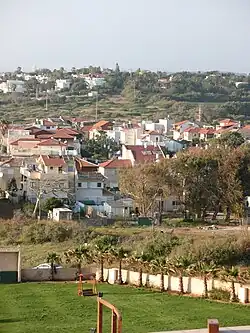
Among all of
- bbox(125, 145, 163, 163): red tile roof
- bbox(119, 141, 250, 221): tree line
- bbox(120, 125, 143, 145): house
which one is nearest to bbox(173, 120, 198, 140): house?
bbox(120, 125, 143, 145): house

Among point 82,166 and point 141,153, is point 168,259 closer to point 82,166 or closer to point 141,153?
point 82,166

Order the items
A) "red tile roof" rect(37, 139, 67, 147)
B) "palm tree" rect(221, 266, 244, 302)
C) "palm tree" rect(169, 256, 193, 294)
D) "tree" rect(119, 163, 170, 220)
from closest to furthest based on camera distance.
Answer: "palm tree" rect(221, 266, 244, 302), "palm tree" rect(169, 256, 193, 294), "tree" rect(119, 163, 170, 220), "red tile roof" rect(37, 139, 67, 147)

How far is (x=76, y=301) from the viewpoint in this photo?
11070mm

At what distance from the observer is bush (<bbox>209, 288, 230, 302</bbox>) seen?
1134 centimetres

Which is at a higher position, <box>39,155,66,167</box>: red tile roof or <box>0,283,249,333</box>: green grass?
<box>39,155,66,167</box>: red tile roof

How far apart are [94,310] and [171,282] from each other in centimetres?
205

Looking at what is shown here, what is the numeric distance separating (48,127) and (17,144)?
7.28 m

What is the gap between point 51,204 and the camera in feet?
72.2

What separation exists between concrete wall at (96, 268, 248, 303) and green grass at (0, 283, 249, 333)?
35 centimetres

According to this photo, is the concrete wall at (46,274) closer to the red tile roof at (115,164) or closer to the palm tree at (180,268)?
the palm tree at (180,268)

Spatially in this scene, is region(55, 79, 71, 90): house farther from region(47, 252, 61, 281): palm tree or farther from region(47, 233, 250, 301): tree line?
region(47, 252, 61, 281): palm tree

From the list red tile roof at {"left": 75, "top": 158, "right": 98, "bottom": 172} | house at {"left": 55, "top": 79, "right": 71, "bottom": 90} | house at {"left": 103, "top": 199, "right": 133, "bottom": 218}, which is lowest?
house at {"left": 103, "top": 199, "right": 133, "bottom": 218}

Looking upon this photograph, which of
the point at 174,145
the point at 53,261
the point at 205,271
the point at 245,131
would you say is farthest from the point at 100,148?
the point at 205,271

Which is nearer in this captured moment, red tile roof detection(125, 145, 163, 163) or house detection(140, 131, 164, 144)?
red tile roof detection(125, 145, 163, 163)
